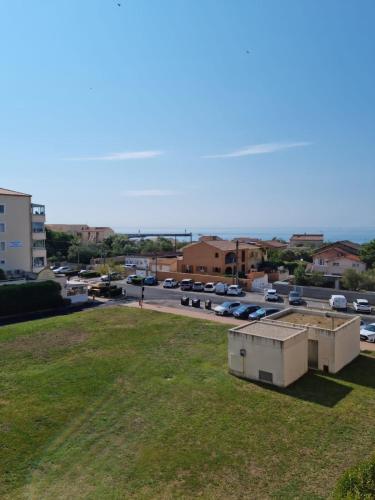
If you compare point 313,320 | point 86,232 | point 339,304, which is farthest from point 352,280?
point 86,232

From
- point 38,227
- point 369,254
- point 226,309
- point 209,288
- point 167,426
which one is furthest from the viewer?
point 369,254

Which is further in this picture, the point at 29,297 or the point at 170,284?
the point at 170,284

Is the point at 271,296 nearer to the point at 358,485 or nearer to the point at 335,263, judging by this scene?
the point at 335,263

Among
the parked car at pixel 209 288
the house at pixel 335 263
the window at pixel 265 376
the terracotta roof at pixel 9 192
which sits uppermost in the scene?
the terracotta roof at pixel 9 192

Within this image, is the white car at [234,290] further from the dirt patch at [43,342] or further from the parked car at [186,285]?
the dirt patch at [43,342]

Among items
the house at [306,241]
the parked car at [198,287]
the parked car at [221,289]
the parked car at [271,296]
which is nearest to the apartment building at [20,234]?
the parked car at [198,287]

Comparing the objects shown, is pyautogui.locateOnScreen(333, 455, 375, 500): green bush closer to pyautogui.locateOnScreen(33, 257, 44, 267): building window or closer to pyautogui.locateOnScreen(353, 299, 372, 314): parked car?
pyautogui.locateOnScreen(353, 299, 372, 314): parked car
